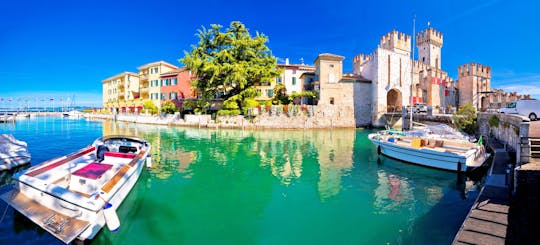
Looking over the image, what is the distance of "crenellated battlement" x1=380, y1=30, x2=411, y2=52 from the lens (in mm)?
46156

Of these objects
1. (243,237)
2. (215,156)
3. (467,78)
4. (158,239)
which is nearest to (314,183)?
(243,237)

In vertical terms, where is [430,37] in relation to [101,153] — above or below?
above

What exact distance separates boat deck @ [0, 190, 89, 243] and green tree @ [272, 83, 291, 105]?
3706cm

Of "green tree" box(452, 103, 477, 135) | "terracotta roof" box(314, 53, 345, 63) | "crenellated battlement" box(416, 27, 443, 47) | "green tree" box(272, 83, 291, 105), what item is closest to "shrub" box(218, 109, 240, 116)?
"green tree" box(272, 83, 291, 105)

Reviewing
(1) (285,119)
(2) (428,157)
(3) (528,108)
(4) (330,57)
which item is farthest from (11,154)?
(4) (330,57)

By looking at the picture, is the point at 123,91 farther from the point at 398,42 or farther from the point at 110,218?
the point at 110,218

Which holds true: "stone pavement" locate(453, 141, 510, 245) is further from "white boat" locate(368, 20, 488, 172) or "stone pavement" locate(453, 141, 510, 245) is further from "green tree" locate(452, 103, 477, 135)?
"green tree" locate(452, 103, 477, 135)

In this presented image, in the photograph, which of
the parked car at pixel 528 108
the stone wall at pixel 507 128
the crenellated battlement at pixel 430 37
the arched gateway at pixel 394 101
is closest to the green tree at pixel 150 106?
the arched gateway at pixel 394 101

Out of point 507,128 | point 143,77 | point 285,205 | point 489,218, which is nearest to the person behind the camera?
point 489,218

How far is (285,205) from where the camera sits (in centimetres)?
904

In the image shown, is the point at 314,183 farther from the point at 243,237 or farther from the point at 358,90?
the point at 358,90

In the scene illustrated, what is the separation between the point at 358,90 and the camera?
41.4 meters

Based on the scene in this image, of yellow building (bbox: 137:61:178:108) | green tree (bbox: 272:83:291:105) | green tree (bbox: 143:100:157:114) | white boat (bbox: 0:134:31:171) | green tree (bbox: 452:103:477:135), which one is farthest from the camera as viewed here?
yellow building (bbox: 137:61:178:108)

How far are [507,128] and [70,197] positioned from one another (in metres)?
20.0
